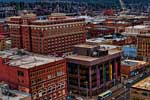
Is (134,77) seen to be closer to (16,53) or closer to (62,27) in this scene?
(62,27)

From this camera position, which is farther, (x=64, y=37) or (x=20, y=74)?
(x=64, y=37)

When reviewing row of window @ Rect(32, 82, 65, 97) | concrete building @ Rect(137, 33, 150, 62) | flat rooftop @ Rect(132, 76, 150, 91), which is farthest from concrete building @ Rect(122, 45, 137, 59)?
row of window @ Rect(32, 82, 65, 97)

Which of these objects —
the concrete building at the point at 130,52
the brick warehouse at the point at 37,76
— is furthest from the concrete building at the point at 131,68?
the brick warehouse at the point at 37,76

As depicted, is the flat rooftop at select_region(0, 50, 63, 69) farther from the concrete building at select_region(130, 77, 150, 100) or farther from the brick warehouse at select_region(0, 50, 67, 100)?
the concrete building at select_region(130, 77, 150, 100)

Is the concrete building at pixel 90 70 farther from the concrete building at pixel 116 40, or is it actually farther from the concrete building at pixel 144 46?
the concrete building at pixel 116 40

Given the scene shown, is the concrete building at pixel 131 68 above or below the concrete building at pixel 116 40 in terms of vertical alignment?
below

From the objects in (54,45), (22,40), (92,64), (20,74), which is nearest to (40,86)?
(20,74)
